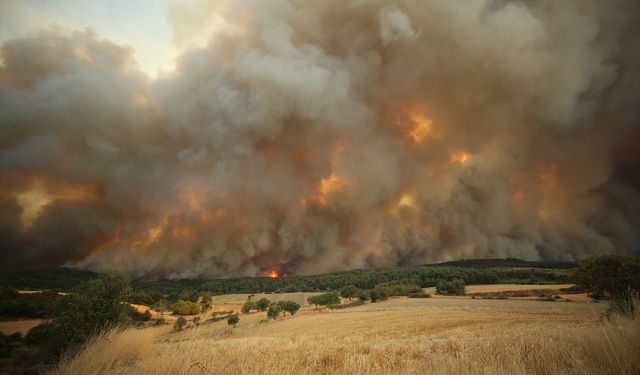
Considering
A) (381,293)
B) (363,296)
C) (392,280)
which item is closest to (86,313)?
(363,296)

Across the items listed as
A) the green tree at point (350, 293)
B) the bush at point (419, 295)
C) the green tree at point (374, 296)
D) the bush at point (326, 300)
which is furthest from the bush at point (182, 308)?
the bush at point (419, 295)

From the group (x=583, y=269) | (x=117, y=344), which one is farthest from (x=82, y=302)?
(x=583, y=269)

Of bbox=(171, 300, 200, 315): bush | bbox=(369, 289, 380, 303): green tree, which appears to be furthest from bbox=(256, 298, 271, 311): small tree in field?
bbox=(369, 289, 380, 303): green tree

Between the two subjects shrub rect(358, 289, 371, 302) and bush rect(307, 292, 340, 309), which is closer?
bush rect(307, 292, 340, 309)

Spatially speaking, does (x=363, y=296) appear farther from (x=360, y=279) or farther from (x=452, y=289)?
(x=360, y=279)

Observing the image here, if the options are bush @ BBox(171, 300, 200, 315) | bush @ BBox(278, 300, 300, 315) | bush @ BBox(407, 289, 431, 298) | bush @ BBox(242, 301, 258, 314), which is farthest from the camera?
bush @ BBox(407, 289, 431, 298)

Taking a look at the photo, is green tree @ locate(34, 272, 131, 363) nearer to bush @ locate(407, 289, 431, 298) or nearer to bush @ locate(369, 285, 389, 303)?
bush @ locate(369, 285, 389, 303)

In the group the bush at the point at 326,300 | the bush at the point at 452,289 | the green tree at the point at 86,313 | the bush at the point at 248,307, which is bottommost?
the bush at the point at 248,307

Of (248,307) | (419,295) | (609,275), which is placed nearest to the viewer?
(609,275)

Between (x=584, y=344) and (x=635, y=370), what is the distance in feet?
6.56

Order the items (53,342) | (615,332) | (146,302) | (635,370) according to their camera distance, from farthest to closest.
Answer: (146,302) < (53,342) < (615,332) < (635,370)

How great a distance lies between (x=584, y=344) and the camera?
7.21m

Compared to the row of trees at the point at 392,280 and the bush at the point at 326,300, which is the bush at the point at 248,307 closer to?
the bush at the point at 326,300

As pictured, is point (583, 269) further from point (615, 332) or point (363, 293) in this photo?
point (363, 293)
